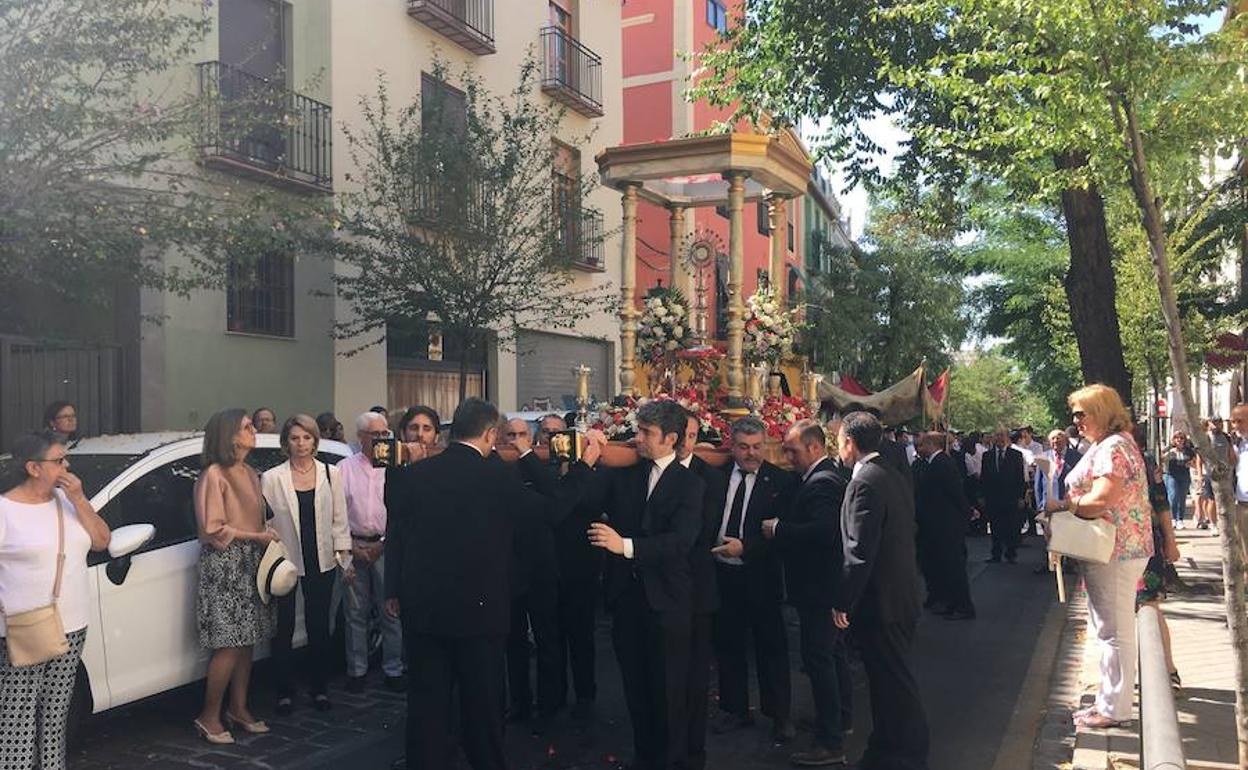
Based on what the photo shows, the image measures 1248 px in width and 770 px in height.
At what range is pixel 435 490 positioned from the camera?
468cm

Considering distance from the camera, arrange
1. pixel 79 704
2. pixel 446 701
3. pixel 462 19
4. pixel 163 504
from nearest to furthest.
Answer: pixel 446 701
pixel 79 704
pixel 163 504
pixel 462 19

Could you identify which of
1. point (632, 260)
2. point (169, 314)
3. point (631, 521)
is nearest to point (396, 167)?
point (169, 314)

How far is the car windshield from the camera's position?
18.6 ft

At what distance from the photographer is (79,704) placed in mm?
5453

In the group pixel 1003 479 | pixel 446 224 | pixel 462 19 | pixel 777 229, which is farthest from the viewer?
pixel 462 19

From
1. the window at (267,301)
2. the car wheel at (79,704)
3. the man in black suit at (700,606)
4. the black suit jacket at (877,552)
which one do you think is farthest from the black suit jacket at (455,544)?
the window at (267,301)

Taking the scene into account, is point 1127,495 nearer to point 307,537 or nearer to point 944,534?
point 944,534

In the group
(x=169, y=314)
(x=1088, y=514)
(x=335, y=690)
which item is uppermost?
(x=169, y=314)

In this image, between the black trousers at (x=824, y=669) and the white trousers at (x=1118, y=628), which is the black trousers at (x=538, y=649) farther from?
the white trousers at (x=1118, y=628)

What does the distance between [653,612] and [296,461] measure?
106 inches

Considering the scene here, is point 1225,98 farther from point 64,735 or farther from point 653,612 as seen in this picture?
point 64,735

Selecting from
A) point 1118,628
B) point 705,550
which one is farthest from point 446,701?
point 1118,628

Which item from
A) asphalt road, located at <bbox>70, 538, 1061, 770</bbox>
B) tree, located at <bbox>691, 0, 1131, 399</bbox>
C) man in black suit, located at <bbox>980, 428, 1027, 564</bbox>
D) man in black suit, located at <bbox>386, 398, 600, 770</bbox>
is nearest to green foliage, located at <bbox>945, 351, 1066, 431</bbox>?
man in black suit, located at <bbox>980, 428, 1027, 564</bbox>

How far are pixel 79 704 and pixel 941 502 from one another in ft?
25.0
